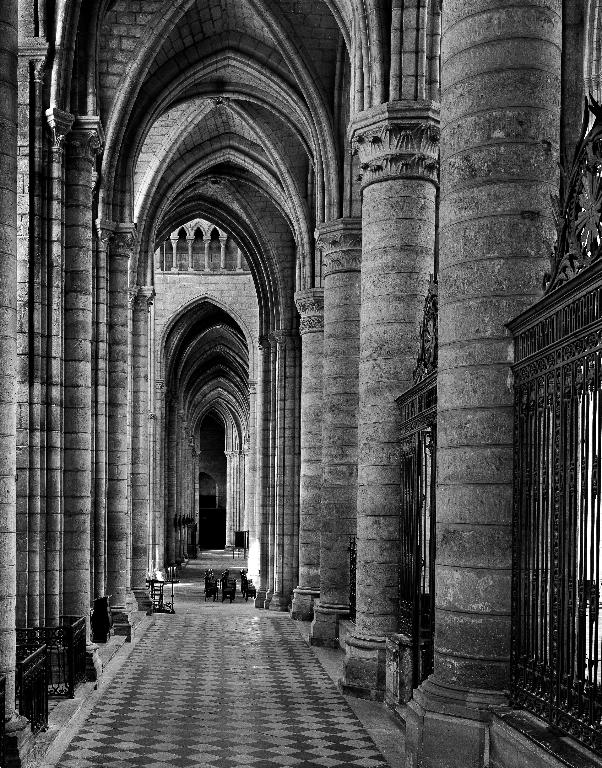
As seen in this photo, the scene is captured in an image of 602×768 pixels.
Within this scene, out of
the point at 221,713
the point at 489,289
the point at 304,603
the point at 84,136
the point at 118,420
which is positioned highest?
the point at 84,136

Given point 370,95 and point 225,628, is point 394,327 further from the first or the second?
point 225,628

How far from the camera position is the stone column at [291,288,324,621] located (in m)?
25.4

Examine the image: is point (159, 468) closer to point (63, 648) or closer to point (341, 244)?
point (341, 244)

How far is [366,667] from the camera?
48.7ft

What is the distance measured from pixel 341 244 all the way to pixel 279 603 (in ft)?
43.0

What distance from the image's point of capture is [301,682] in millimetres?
17047

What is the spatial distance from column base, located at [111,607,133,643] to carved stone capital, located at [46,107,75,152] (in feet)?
35.9

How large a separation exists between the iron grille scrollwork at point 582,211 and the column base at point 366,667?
28.0ft

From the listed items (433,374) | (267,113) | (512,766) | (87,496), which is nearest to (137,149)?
(267,113)

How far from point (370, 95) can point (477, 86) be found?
281 inches

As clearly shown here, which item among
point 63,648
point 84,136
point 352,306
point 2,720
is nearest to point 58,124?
point 84,136

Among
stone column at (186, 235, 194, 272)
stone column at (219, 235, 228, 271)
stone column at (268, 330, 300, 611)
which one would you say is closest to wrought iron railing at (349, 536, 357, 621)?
stone column at (268, 330, 300, 611)

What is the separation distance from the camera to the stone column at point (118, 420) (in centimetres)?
2358

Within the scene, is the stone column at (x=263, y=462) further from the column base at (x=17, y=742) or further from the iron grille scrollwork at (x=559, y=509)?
the iron grille scrollwork at (x=559, y=509)
